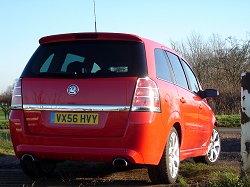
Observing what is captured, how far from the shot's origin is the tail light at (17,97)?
5.54 metres

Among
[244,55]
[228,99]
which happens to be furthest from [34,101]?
[244,55]

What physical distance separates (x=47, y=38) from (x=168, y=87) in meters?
1.60

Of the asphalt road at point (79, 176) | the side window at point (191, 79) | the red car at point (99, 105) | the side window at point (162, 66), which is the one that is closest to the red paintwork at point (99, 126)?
the red car at point (99, 105)

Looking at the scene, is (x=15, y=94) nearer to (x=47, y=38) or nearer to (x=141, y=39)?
(x=47, y=38)

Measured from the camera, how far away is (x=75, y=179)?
6.01m

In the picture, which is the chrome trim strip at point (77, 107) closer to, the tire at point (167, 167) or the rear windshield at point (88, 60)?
the rear windshield at point (88, 60)

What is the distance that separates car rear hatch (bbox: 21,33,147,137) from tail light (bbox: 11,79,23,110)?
52 millimetres

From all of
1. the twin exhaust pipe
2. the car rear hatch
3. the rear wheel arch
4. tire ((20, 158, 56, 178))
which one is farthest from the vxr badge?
the rear wheel arch

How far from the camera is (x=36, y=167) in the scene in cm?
620

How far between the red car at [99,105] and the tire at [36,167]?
0.02 meters

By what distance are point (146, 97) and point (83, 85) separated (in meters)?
0.71

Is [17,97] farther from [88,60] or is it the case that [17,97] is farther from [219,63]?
[219,63]

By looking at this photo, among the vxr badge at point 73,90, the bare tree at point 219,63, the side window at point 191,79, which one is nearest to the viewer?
the vxr badge at point 73,90

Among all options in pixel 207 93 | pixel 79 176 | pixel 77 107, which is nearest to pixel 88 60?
pixel 77 107
